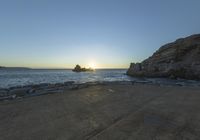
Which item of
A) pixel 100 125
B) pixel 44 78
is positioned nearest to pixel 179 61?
pixel 44 78

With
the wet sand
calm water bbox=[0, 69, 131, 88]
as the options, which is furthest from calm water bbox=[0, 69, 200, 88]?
the wet sand

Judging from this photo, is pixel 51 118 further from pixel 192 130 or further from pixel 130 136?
pixel 192 130

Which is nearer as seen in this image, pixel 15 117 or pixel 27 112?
pixel 15 117

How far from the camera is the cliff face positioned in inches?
1379

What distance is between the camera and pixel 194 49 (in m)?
44.9

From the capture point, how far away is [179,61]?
43.7m

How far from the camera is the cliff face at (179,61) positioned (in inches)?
1379

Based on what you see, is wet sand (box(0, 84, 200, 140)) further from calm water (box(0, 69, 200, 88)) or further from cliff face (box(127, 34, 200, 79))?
cliff face (box(127, 34, 200, 79))

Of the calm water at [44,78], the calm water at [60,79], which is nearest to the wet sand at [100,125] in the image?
the calm water at [60,79]

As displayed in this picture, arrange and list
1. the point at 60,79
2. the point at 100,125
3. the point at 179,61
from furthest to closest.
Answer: the point at 179,61 → the point at 60,79 → the point at 100,125

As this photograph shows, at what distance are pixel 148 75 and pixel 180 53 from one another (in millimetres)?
11791

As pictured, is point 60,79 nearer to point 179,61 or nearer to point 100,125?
point 179,61

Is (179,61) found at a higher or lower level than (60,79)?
higher

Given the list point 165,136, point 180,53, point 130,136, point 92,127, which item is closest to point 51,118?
point 92,127
